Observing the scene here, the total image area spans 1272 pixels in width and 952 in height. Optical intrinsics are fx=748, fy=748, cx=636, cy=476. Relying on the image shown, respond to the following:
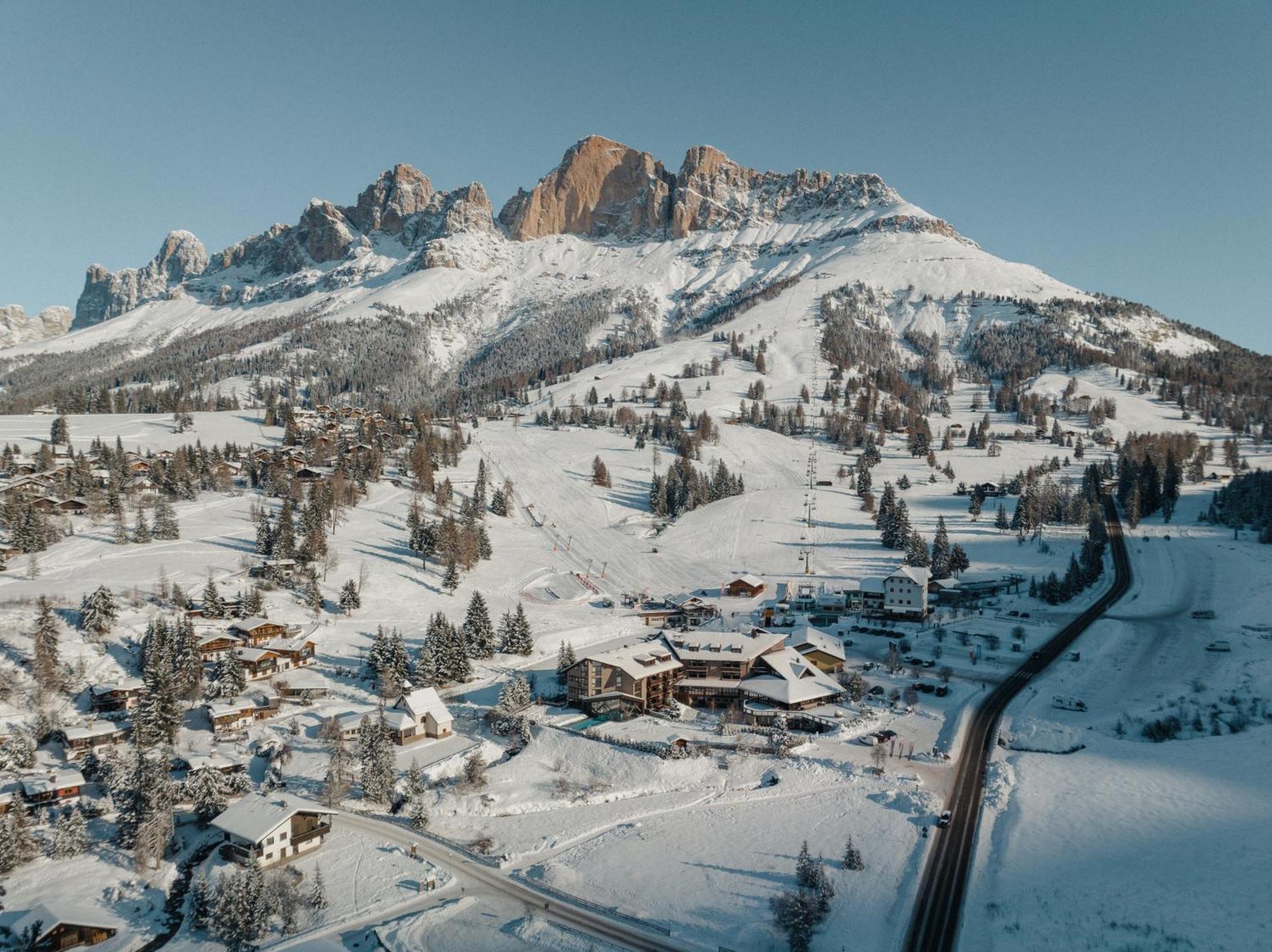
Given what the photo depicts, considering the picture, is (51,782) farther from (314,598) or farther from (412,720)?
(314,598)

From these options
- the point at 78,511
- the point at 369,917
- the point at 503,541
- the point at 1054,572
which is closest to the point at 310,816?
the point at 369,917

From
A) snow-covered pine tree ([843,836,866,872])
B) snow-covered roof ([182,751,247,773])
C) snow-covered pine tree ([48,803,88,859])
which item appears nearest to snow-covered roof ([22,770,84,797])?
snow-covered pine tree ([48,803,88,859])

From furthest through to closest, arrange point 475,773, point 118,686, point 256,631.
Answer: point 256,631 < point 118,686 < point 475,773

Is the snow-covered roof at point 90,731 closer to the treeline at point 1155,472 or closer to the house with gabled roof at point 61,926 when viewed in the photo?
the house with gabled roof at point 61,926

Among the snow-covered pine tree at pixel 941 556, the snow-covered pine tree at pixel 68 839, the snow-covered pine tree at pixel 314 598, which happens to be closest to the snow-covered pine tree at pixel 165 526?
the snow-covered pine tree at pixel 314 598

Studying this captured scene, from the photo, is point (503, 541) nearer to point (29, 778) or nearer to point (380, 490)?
point (380, 490)

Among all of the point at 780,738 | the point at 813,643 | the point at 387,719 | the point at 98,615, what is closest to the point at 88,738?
the point at 98,615

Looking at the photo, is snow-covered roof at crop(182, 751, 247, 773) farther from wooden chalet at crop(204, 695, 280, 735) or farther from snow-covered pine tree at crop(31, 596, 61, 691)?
snow-covered pine tree at crop(31, 596, 61, 691)
